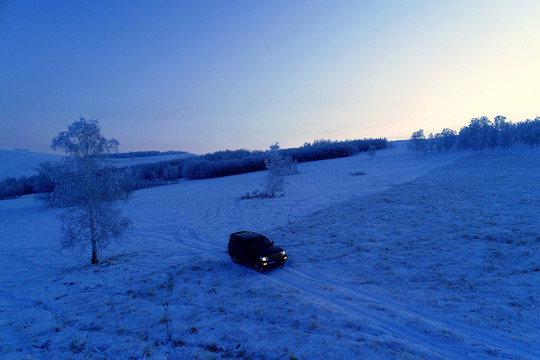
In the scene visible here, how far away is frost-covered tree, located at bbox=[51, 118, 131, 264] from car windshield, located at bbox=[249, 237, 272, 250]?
30.6 ft

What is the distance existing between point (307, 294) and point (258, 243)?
16.6 feet

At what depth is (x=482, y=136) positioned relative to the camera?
269 feet

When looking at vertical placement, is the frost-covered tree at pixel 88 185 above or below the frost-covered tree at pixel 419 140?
below

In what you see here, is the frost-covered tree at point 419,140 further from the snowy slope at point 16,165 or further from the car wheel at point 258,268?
the snowy slope at point 16,165

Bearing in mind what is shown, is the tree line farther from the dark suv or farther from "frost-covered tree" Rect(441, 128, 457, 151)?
the dark suv

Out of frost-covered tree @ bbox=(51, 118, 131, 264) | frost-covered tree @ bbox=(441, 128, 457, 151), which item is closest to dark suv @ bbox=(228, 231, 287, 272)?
frost-covered tree @ bbox=(51, 118, 131, 264)

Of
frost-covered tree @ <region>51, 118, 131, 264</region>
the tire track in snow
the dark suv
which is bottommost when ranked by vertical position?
the tire track in snow

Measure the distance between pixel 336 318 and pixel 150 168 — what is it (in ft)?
464

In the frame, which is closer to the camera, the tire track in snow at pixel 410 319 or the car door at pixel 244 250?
the tire track in snow at pixel 410 319

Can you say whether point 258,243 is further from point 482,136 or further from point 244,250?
point 482,136

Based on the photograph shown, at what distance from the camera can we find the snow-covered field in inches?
322

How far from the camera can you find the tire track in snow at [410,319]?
7.45 metres

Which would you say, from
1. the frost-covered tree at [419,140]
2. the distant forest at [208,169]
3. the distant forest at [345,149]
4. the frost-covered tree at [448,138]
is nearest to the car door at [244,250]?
the distant forest at [345,149]

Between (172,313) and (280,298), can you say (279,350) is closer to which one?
(280,298)
